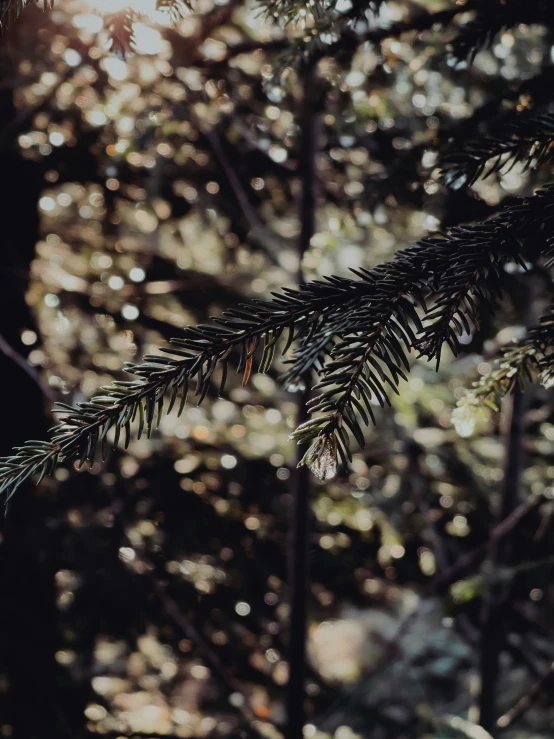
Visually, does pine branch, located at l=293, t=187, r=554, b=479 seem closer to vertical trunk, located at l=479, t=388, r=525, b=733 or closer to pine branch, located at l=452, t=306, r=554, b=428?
pine branch, located at l=452, t=306, r=554, b=428

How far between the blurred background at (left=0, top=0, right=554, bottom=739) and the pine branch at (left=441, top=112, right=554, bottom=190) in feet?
4.02

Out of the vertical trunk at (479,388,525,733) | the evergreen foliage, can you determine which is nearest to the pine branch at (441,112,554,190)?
the evergreen foliage

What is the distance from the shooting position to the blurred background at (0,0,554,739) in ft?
9.98

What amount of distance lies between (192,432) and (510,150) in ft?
8.90

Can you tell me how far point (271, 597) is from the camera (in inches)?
136

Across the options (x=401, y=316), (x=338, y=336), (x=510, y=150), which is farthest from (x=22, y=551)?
(x=510, y=150)

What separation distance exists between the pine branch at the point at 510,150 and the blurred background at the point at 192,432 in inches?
48.3

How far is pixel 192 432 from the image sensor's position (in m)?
3.62

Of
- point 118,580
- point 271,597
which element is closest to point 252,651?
point 271,597

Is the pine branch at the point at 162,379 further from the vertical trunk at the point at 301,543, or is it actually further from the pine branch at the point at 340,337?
the vertical trunk at the point at 301,543

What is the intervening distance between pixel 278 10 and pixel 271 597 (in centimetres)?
308

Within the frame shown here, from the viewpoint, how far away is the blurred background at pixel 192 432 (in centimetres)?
304

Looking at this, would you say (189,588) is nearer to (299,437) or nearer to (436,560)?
(436,560)

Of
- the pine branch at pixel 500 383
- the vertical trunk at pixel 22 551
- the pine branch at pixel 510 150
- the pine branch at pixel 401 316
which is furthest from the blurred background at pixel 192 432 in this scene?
the pine branch at pixel 401 316
